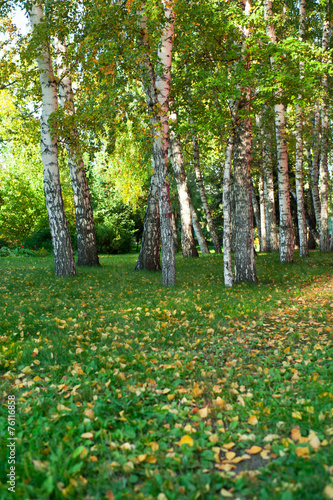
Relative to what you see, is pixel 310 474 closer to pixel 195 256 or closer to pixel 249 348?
pixel 249 348

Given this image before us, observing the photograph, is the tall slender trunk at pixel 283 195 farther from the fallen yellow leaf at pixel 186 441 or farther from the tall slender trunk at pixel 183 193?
the fallen yellow leaf at pixel 186 441

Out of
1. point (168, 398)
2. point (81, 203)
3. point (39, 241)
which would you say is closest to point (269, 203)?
point (81, 203)

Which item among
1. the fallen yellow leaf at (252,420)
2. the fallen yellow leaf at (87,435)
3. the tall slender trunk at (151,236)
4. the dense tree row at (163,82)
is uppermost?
the dense tree row at (163,82)

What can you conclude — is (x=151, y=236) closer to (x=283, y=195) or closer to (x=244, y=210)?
(x=244, y=210)

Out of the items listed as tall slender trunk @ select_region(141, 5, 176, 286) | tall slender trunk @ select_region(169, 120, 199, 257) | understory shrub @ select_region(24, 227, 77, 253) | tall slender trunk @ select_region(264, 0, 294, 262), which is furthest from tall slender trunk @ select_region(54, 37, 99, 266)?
understory shrub @ select_region(24, 227, 77, 253)

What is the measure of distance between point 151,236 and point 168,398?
970 centimetres

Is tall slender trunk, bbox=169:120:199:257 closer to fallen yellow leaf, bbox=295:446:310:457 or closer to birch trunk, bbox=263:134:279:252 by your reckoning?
birch trunk, bbox=263:134:279:252

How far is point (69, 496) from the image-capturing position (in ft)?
7.71

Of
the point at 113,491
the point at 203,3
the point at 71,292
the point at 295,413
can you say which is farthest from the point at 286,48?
the point at 113,491

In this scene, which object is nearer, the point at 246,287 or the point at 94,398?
the point at 94,398

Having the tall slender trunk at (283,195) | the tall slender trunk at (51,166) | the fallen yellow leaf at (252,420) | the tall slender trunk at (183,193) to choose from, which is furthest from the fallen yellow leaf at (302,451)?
the tall slender trunk at (183,193)

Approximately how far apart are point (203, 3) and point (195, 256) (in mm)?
11847

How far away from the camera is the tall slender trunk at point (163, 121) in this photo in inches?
386

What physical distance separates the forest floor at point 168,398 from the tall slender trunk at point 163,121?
8.79 feet
